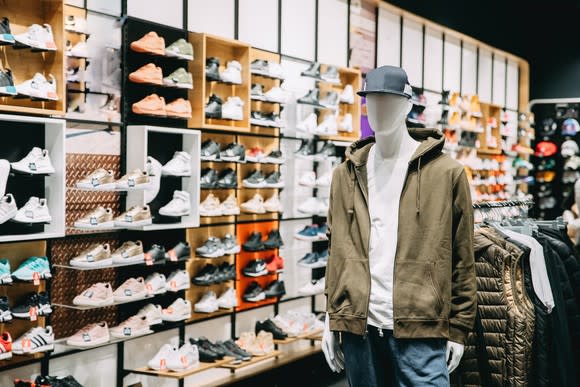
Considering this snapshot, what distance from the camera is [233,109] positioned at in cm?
589

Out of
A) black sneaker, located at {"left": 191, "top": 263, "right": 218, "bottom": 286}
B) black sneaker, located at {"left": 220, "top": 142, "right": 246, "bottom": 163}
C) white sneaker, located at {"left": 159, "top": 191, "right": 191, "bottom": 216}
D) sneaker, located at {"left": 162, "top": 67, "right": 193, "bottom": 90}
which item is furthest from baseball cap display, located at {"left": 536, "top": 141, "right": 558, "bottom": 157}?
white sneaker, located at {"left": 159, "top": 191, "right": 191, "bottom": 216}

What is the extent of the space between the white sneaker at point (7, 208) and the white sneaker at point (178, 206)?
1.31m

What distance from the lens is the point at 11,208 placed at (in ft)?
13.6

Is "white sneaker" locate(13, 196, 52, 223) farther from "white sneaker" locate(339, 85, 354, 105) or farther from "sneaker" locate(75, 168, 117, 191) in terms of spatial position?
"white sneaker" locate(339, 85, 354, 105)

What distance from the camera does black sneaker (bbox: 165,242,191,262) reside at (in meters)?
5.31

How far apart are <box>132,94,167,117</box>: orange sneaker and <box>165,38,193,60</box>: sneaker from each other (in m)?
0.35

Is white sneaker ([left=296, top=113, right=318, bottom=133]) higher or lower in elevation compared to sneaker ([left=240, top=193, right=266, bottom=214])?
higher

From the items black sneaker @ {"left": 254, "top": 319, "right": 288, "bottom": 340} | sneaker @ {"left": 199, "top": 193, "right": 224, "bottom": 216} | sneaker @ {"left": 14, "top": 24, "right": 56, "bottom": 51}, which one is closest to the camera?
sneaker @ {"left": 14, "top": 24, "right": 56, "bottom": 51}

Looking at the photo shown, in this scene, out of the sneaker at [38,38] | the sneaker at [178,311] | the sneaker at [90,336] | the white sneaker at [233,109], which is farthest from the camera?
the white sneaker at [233,109]

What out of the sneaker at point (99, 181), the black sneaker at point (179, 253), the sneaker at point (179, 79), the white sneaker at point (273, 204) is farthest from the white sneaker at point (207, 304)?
the sneaker at point (179, 79)

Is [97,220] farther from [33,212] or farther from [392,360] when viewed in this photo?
[392,360]

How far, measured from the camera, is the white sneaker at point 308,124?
22.5 ft

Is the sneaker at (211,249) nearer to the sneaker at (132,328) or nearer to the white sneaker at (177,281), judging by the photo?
the white sneaker at (177,281)

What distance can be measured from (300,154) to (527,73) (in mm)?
7606
